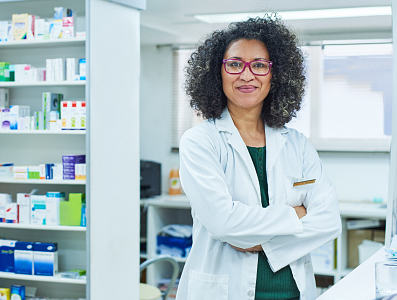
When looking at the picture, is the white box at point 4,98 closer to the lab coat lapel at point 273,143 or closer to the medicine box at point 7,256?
the medicine box at point 7,256

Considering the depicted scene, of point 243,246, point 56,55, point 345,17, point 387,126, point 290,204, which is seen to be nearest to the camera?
point 243,246

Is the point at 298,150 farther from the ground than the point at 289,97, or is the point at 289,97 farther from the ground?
the point at 289,97

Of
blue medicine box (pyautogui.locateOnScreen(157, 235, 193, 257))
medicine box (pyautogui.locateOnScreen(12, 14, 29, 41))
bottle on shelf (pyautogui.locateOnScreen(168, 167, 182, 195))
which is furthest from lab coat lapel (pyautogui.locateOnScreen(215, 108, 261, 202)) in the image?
bottle on shelf (pyautogui.locateOnScreen(168, 167, 182, 195))

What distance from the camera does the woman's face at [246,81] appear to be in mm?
1811

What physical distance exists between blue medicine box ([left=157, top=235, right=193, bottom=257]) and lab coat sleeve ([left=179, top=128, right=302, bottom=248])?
3.25 meters

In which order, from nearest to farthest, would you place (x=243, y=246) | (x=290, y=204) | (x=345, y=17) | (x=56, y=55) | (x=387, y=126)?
1. (x=243, y=246)
2. (x=290, y=204)
3. (x=56, y=55)
4. (x=345, y=17)
5. (x=387, y=126)

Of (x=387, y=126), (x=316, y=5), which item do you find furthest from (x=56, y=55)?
(x=387, y=126)

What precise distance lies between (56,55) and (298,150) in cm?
235

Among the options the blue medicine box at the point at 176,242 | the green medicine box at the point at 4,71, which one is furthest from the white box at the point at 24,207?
the blue medicine box at the point at 176,242

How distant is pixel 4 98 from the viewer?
392 cm

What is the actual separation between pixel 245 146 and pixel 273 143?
103mm

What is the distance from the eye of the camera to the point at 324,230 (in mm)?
1835

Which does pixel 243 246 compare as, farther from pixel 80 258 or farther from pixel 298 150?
pixel 80 258

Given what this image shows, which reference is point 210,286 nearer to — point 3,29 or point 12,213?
point 12,213
